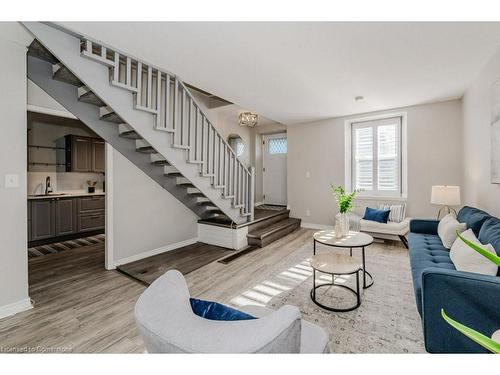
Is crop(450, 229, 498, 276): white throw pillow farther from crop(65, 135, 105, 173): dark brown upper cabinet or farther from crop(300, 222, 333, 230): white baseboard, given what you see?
crop(65, 135, 105, 173): dark brown upper cabinet

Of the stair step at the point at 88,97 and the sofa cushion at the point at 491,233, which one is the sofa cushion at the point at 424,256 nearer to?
the sofa cushion at the point at 491,233

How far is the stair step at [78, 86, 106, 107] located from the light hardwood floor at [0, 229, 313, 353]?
6.98 feet

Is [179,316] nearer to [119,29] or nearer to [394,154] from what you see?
[119,29]

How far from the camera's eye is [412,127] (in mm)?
4535

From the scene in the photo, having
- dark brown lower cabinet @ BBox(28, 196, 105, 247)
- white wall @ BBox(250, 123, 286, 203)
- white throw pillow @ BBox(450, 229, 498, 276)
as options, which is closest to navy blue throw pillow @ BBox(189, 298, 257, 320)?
white throw pillow @ BBox(450, 229, 498, 276)

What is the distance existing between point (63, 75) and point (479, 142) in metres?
5.03

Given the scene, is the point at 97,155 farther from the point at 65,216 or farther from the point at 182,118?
the point at 182,118

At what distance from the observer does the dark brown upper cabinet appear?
4941 mm

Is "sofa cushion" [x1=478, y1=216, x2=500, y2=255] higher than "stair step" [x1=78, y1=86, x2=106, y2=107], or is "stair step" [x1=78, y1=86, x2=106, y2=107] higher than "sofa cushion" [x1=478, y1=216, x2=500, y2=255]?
"stair step" [x1=78, y1=86, x2=106, y2=107]

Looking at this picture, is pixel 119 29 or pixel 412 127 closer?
pixel 119 29

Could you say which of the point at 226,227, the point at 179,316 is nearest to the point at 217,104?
the point at 226,227

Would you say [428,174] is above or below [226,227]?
above

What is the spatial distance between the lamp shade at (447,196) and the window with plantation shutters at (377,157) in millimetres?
1308

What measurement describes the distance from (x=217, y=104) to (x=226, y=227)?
2567 millimetres
